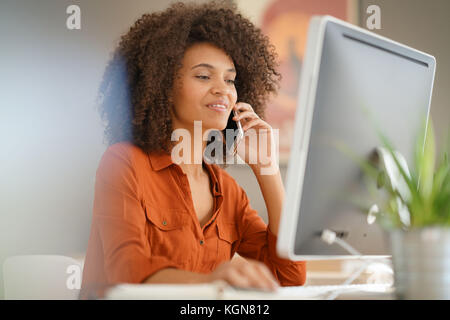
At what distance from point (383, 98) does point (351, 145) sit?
12 cm

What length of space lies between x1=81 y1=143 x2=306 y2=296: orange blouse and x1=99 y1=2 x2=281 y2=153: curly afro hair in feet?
0.44

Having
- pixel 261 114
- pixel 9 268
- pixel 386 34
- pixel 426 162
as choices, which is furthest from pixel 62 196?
pixel 426 162

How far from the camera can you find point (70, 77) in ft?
8.32

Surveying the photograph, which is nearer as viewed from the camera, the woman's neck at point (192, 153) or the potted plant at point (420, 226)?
the potted plant at point (420, 226)

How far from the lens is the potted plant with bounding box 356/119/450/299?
0.67 m

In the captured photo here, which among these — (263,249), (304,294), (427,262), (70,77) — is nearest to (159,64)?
(263,249)

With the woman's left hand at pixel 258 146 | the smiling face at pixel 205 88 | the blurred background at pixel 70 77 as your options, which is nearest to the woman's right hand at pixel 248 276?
the woman's left hand at pixel 258 146

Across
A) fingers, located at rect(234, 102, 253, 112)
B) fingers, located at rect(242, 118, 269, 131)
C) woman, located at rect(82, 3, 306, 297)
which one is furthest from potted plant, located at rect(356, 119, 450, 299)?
fingers, located at rect(234, 102, 253, 112)

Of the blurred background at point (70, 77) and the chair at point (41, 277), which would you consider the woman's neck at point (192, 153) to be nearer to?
the chair at point (41, 277)

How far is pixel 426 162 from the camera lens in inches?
28.0

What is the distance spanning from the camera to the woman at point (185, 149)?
3.96 ft

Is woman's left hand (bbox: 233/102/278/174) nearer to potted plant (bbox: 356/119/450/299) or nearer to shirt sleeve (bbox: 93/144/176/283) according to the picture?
shirt sleeve (bbox: 93/144/176/283)

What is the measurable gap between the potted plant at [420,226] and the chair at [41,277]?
1.00 m

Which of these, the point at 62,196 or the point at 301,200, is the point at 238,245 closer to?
the point at 301,200
